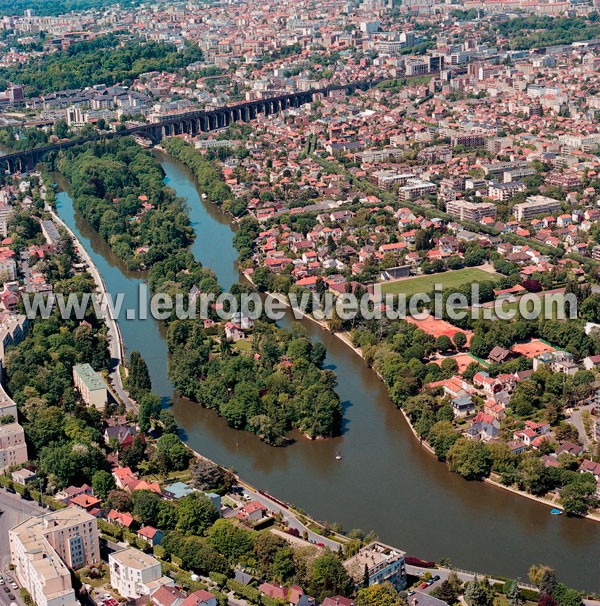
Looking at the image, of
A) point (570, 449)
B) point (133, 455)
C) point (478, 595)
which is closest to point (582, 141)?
point (570, 449)

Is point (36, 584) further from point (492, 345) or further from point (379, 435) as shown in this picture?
point (492, 345)

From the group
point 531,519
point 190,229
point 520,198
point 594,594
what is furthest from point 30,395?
point 520,198

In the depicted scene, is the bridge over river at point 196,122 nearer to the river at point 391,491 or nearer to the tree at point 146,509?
the river at point 391,491

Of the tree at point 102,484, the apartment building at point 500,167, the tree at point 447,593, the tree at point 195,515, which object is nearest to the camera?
the tree at point 447,593

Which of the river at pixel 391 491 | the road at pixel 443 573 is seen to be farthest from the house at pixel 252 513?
the road at pixel 443 573

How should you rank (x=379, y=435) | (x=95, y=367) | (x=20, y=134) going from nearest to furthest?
1. (x=379, y=435)
2. (x=95, y=367)
3. (x=20, y=134)

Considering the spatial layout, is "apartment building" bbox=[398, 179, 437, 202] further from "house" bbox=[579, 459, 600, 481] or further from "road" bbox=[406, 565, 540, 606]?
"road" bbox=[406, 565, 540, 606]
